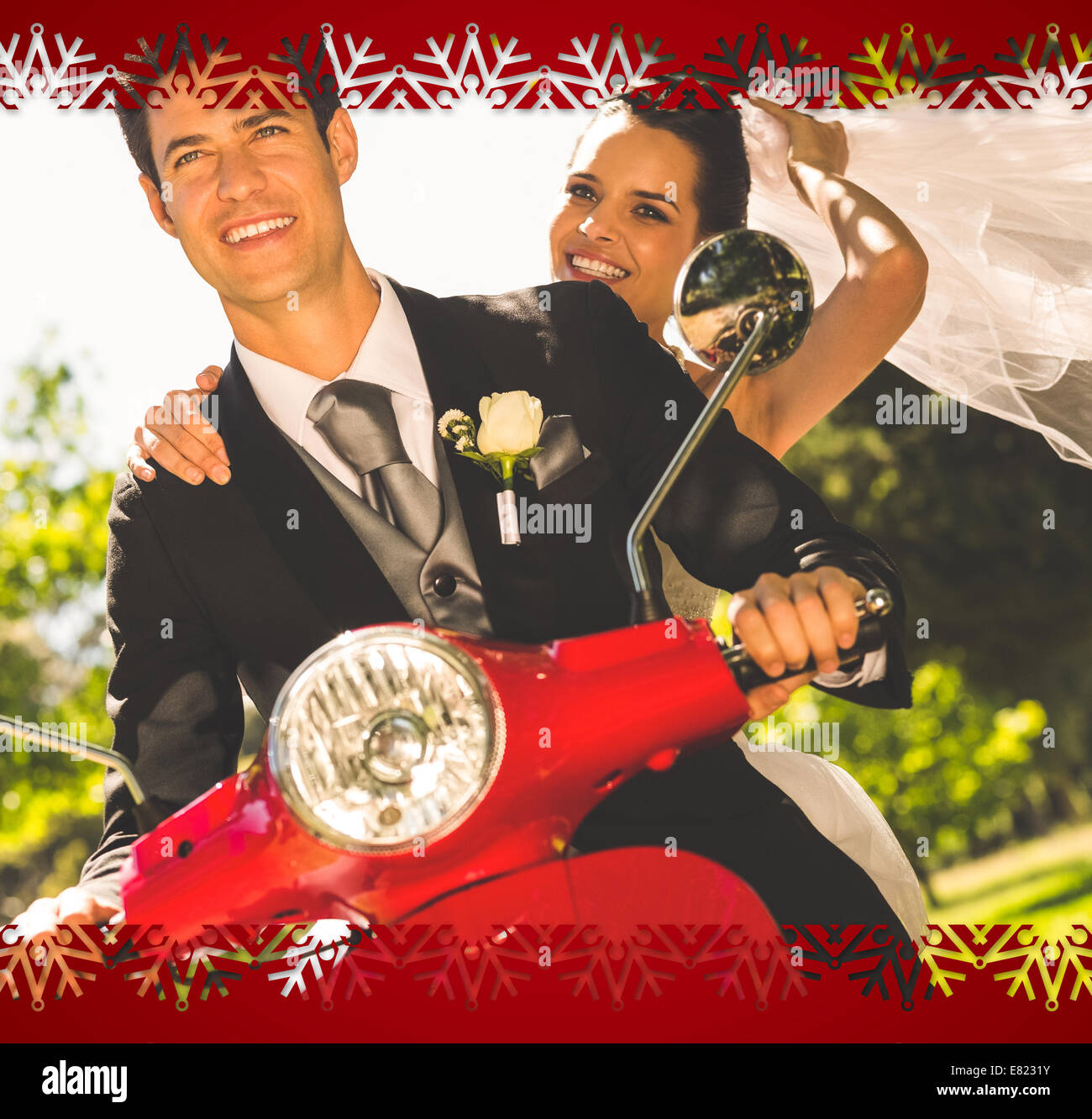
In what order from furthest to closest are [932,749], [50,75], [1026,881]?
[1026,881]
[932,749]
[50,75]

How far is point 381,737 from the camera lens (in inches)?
43.7

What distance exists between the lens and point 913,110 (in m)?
2.28

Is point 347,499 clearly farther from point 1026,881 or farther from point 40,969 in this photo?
point 1026,881

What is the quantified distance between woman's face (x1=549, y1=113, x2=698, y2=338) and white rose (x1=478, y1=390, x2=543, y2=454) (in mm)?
692

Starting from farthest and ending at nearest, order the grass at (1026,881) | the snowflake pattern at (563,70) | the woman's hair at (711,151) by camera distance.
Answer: the grass at (1026,881)
the woman's hair at (711,151)
the snowflake pattern at (563,70)

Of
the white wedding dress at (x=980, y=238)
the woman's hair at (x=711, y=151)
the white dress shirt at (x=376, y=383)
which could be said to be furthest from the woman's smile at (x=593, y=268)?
the white dress shirt at (x=376, y=383)

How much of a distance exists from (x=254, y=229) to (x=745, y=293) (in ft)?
3.03

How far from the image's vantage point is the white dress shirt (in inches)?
72.9

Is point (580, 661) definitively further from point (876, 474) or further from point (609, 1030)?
point (876, 474)

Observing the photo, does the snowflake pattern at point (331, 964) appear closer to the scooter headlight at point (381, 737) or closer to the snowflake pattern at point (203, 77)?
the scooter headlight at point (381, 737)

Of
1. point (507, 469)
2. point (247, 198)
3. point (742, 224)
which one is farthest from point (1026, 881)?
point (247, 198)

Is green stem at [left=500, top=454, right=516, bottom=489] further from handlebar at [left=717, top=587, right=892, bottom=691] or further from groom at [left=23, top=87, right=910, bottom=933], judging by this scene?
handlebar at [left=717, top=587, right=892, bottom=691]

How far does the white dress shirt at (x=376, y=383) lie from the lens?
1.85 m

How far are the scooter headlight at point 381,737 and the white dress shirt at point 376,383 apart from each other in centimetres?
75
